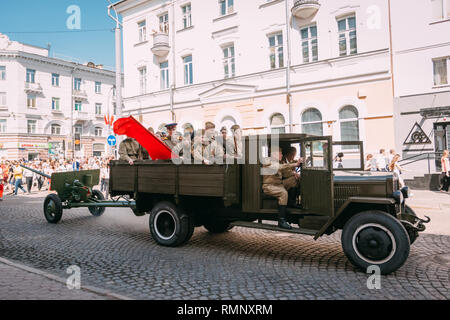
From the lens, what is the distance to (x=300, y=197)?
18.0 ft

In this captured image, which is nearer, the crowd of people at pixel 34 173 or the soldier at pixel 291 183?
the soldier at pixel 291 183

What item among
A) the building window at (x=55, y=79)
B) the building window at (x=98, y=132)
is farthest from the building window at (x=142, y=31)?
the building window at (x=98, y=132)

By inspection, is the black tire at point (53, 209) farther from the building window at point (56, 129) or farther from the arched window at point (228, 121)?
the building window at point (56, 129)

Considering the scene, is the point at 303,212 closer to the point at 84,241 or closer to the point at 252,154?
the point at 252,154

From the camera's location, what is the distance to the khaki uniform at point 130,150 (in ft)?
24.5

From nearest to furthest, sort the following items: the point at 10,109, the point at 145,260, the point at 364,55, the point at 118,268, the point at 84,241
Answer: the point at 118,268, the point at 145,260, the point at 84,241, the point at 364,55, the point at 10,109

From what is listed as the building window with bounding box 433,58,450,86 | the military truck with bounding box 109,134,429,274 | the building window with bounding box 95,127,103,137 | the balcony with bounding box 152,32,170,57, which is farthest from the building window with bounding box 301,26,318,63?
the building window with bounding box 95,127,103,137

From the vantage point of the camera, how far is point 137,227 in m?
8.54

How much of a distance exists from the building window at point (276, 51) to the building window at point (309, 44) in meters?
1.23

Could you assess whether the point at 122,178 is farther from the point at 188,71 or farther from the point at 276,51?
the point at 188,71

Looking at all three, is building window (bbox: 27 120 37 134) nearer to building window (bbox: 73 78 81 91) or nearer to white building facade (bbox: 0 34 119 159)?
white building facade (bbox: 0 34 119 159)

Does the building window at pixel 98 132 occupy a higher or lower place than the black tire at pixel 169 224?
higher
